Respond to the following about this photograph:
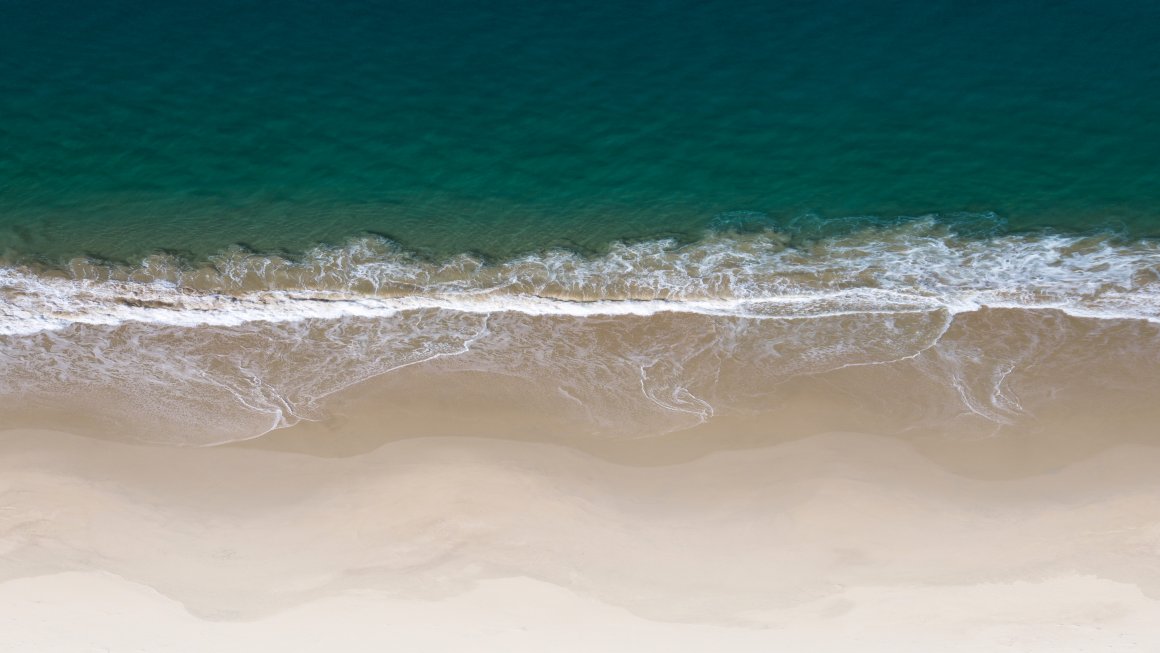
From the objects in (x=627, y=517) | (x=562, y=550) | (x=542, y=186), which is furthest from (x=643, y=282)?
(x=562, y=550)

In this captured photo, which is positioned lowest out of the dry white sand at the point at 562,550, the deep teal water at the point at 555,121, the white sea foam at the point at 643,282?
the dry white sand at the point at 562,550

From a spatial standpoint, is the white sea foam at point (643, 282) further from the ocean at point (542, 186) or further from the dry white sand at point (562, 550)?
the dry white sand at point (562, 550)

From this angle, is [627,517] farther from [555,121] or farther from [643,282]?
[555,121]

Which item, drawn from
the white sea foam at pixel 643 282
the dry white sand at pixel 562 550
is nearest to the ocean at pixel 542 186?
the white sea foam at pixel 643 282

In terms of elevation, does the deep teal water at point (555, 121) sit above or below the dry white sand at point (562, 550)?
above

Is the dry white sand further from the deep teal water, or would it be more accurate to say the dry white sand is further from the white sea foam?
the deep teal water

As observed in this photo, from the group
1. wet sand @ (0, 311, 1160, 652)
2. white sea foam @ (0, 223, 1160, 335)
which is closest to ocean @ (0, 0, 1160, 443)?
white sea foam @ (0, 223, 1160, 335)
